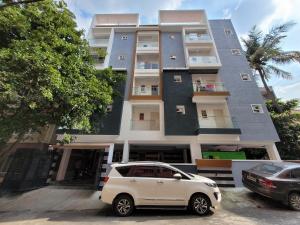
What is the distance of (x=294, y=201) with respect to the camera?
7449 millimetres

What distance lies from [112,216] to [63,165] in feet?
29.2

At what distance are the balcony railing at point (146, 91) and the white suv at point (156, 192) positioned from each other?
9408mm

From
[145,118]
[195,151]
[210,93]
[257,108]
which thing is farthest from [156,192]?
[257,108]

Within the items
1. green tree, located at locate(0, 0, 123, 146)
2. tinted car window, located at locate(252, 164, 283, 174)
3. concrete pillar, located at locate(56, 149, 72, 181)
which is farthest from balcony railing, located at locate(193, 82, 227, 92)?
concrete pillar, located at locate(56, 149, 72, 181)

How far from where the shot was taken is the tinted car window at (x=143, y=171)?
6.88 m

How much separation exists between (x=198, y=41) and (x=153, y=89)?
665 centimetres

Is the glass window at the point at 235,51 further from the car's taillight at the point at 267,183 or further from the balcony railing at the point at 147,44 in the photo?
the car's taillight at the point at 267,183

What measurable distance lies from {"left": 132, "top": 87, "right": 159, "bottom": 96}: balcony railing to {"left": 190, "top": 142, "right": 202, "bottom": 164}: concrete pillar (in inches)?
207

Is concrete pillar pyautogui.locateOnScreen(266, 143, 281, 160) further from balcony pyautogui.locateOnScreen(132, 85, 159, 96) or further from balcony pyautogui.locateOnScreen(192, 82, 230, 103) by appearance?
balcony pyautogui.locateOnScreen(132, 85, 159, 96)

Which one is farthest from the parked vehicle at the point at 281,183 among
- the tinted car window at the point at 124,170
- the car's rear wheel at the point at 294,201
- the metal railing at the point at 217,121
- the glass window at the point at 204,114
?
the glass window at the point at 204,114

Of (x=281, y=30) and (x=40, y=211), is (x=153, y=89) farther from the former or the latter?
(x=281, y=30)

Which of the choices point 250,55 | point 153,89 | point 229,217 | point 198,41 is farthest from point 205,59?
point 229,217

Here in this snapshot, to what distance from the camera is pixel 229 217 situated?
6500 mm

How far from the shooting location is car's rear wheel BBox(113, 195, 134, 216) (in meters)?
6.46
